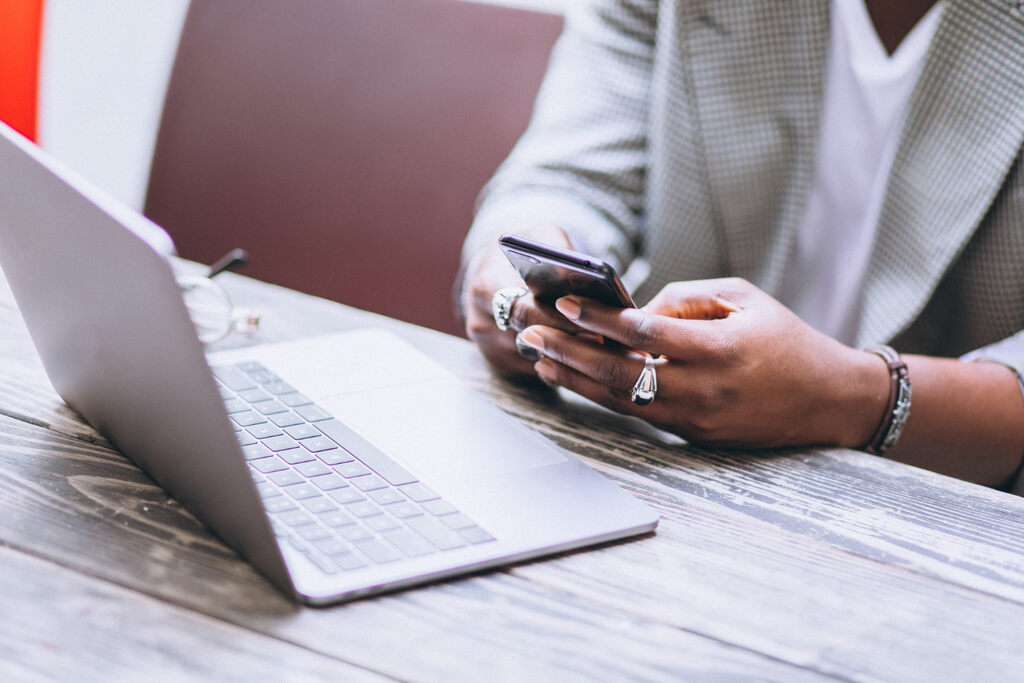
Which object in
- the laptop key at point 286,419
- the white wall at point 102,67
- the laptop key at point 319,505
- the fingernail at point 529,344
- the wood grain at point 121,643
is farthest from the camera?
the white wall at point 102,67

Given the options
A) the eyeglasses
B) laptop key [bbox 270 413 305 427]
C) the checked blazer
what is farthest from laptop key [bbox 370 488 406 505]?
the checked blazer

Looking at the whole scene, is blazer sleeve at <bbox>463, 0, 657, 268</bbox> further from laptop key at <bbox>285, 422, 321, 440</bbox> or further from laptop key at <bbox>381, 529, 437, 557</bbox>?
laptop key at <bbox>381, 529, 437, 557</bbox>

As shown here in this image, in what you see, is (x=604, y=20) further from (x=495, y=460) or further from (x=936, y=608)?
(x=936, y=608)

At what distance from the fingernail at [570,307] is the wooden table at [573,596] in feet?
0.33

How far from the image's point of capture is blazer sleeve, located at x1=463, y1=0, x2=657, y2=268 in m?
0.95

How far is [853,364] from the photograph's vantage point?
2.12 ft

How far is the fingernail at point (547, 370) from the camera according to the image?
0.64 metres

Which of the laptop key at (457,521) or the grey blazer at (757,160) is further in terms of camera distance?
the grey blazer at (757,160)

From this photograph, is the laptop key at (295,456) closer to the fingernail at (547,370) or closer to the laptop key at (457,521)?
the laptop key at (457,521)

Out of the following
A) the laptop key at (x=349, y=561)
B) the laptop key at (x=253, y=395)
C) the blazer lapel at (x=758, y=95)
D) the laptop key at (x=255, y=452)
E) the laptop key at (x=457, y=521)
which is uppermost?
the blazer lapel at (x=758, y=95)

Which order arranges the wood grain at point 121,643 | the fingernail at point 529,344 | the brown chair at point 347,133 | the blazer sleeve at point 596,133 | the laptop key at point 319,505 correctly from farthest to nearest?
the brown chair at point 347,133
the blazer sleeve at point 596,133
the fingernail at point 529,344
the laptop key at point 319,505
the wood grain at point 121,643

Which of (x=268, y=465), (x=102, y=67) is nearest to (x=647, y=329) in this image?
(x=268, y=465)

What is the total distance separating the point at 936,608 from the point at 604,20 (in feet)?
2.68

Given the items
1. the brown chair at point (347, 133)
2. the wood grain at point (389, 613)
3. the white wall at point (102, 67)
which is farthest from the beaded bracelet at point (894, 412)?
the white wall at point (102, 67)
